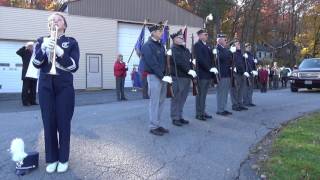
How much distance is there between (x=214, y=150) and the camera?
8.30 metres

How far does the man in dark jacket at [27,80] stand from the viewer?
15.2 metres

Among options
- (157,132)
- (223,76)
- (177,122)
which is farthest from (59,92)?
(223,76)

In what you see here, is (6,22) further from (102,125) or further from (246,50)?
(102,125)

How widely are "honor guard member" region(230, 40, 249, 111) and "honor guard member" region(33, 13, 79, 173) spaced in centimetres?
778

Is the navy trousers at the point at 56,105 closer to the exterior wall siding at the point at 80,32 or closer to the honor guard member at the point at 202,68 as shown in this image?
the honor guard member at the point at 202,68

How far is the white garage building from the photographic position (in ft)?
90.7

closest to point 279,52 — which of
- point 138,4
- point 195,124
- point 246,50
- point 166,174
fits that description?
point 138,4

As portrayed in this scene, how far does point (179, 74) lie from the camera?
10.1 metres

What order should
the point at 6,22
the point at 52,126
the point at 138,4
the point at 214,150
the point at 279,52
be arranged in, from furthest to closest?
the point at 279,52
the point at 138,4
the point at 6,22
the point at 214,150
the point at 52,126

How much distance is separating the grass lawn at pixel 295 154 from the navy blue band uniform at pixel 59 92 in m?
2.86

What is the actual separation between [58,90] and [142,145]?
2321 mm

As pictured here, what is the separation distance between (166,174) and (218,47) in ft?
20.5

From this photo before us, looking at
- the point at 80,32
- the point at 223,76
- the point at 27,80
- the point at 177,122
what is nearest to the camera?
the point at 177,122

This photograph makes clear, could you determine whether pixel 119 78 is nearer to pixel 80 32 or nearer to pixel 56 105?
pixel 80 32
